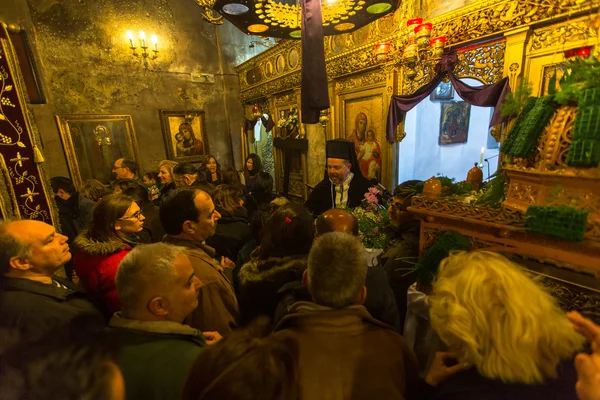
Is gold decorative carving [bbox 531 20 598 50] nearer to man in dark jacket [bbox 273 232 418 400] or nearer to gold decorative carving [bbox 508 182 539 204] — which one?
gold decorative carving [bbox 508 182 539 204]

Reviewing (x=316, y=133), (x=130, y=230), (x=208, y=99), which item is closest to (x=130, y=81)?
(x=208, y=99)

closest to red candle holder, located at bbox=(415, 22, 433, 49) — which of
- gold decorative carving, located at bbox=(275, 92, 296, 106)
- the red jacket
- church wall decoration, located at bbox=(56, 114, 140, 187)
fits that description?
the red jacket

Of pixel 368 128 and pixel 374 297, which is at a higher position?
pixel 368 128

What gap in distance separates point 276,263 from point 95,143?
8.29 metres

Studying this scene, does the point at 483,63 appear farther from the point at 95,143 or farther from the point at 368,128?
the point at 95,143

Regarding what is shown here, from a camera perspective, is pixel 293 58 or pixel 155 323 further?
pixel 293 58

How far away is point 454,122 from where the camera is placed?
7676 millimetres

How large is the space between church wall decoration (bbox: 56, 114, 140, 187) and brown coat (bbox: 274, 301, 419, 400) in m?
8.65

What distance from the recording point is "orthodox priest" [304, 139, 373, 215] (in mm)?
3818

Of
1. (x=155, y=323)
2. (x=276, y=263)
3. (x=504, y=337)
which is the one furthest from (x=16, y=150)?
(x=504, y=337)

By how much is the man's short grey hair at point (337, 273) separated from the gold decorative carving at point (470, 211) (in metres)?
0.65

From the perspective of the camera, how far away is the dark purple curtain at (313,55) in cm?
224

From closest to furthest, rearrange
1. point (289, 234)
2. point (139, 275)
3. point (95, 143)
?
point (139, 275)
point (289, 234)
point (95, 143)

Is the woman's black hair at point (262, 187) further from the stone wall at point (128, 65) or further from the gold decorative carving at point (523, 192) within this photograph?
the stone wall at point (128, 65)
